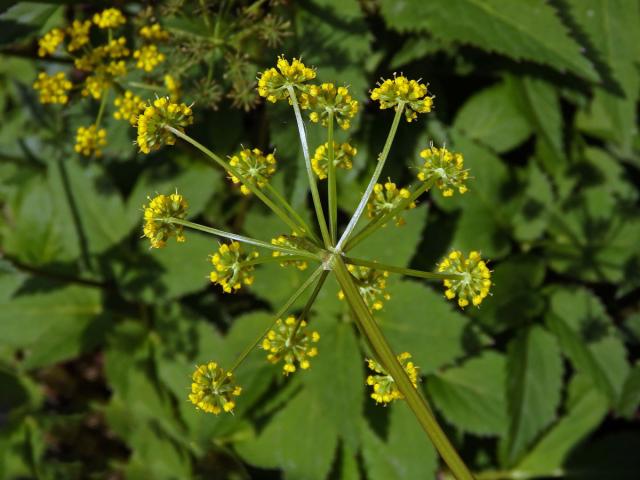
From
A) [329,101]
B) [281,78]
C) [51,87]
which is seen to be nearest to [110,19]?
[51,87]

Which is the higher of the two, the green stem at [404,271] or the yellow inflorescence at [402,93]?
the yellow inflorescence at [402,93]

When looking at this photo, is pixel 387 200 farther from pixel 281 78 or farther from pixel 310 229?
pixel 281 78

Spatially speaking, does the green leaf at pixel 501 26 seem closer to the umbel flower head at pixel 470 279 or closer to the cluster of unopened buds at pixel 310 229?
the cluster of unopened buds at pixel 310 229

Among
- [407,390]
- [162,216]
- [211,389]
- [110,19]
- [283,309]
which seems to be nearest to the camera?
[407,390]

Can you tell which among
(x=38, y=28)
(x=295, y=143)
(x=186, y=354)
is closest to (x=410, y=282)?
(x=295, y=143)

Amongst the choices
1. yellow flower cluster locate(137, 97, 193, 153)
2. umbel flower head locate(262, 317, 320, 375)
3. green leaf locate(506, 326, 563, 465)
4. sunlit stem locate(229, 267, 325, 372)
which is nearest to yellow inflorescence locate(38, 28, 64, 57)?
yellow flower cluster locate(137, 97, 193, 153)

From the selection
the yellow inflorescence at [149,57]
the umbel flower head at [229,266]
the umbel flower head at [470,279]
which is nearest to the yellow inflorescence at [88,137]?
the yellow inflorescence at [149,57]
